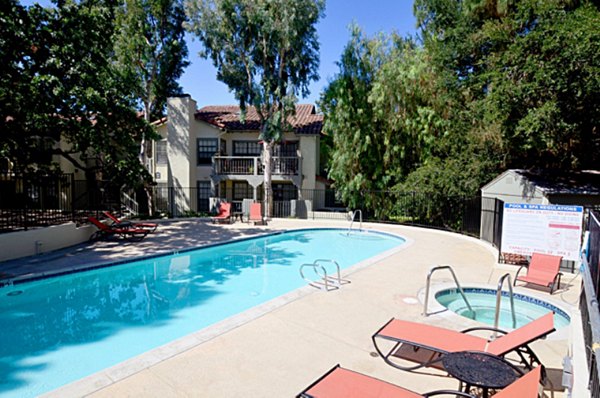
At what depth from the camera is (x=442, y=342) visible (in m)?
4.55

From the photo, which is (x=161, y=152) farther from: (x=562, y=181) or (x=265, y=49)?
(x=562, y=181)

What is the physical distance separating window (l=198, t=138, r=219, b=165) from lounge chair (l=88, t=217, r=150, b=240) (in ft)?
33.7

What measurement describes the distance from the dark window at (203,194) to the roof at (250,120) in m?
4.21

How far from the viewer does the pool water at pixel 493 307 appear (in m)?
7.00

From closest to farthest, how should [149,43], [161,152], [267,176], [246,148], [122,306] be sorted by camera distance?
[122,306], [267,176], [149,43], [161,152], [246,148]

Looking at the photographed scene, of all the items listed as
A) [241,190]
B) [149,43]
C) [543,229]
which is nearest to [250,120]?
[241,190]

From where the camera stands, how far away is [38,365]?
18.3 feet

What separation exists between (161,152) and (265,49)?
34.0ft

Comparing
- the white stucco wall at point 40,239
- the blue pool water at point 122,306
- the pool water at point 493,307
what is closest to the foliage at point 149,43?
the white stucco wall at point 40,239

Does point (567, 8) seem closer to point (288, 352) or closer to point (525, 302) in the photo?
point (525, 302)

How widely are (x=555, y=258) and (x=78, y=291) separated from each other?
478 inches

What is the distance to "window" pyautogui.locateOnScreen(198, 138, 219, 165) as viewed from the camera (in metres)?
24.3

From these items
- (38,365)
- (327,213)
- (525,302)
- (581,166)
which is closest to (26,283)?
(38,365)

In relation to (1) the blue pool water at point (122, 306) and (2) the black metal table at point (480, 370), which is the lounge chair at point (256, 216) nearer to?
(1) the blue pool water at point (122, 306)
